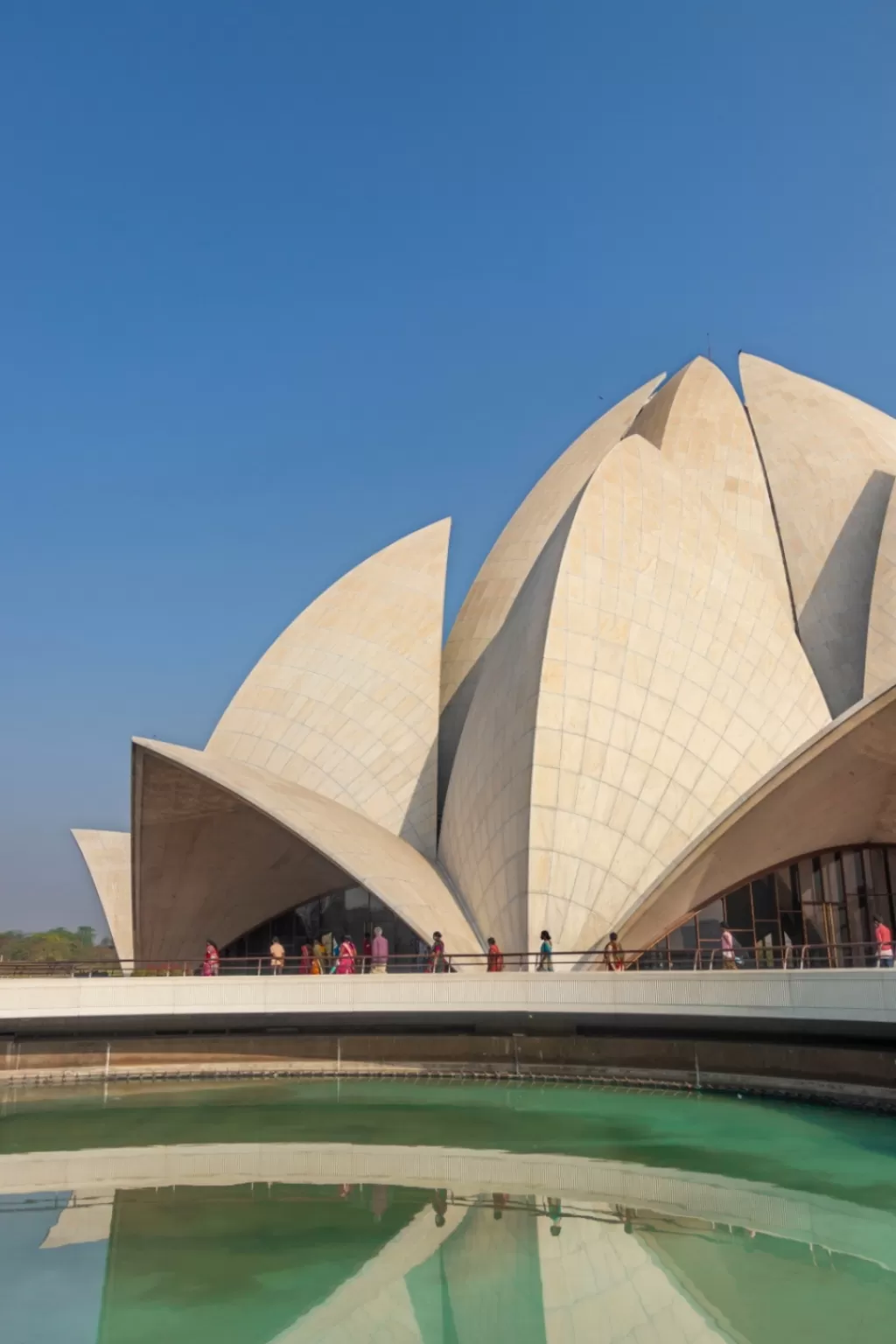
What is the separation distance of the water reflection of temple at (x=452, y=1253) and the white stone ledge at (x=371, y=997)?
4309mm

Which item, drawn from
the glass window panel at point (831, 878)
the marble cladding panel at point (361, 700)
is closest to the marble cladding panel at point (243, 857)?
the marble cladding panel at point (361, 700)

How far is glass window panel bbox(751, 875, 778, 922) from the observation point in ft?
70.2

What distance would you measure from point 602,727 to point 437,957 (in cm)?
463

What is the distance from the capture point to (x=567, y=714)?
1891 centimetres

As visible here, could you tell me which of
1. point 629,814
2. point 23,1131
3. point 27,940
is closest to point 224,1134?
point 23,1131

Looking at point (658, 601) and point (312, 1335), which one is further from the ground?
point (658, 601)

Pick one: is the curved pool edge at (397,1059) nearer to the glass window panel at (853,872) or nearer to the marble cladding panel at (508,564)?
the marble cladding panel at (508,564)

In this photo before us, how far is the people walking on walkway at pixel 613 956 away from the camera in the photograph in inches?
642

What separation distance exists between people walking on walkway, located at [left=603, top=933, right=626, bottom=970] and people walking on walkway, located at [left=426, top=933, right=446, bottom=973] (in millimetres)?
2314

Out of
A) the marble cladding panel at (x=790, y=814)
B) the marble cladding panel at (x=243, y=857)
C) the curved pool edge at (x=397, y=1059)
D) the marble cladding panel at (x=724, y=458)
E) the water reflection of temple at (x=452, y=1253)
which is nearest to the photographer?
the water reflection of temple at (x=452, y=1253)

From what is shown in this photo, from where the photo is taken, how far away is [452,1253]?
26.0 feet

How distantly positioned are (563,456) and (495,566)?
3.78 m

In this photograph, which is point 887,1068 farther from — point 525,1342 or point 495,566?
point 495,566

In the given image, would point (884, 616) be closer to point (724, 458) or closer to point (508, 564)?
point (724, 458)
